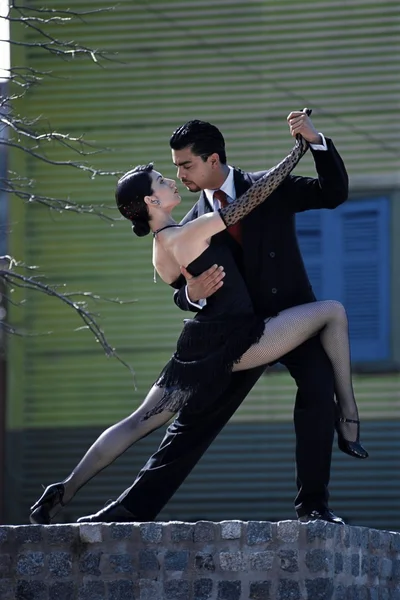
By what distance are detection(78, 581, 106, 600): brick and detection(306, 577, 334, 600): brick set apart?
880mm

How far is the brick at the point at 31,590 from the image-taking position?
6.14 m

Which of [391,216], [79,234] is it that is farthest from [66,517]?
[391,216]

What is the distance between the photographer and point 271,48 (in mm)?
11469

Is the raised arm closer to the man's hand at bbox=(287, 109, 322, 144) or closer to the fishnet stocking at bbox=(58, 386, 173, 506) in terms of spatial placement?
the man's hand at bbox=(287, 109, 322, 144)

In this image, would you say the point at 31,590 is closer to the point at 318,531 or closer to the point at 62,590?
the point at 62,590

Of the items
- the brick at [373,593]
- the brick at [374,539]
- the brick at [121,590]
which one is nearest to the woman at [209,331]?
the brick at [374,539]

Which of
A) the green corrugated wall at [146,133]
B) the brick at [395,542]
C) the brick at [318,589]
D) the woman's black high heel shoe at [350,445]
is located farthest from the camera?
the green corrugated wall at [146,133]

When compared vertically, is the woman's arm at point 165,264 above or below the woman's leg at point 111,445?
above

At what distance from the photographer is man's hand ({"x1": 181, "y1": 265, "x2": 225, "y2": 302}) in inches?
244

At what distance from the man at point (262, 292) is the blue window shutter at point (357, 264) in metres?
4.83

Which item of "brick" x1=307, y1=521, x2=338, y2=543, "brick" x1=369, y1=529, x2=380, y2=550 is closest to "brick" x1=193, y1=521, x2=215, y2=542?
"brick" x1=307, y1=521, x2=338, y2=543

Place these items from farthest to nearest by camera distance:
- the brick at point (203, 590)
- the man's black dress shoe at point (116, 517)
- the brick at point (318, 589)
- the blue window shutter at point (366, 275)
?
1. the blue window shutter at point (366, 275)
2. the man's black dress shoe at point (116, 517)
3. the brick at point (203, 590)
4. the brick at point (318, 589)

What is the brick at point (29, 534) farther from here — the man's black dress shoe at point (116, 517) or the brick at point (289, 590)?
the brick at point (289, 590)

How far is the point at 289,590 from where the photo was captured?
5.87m
